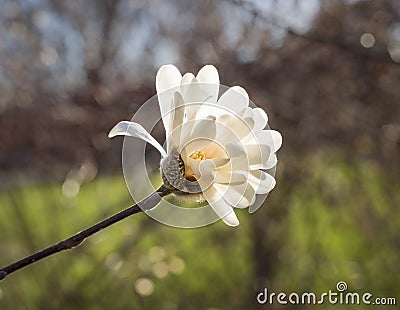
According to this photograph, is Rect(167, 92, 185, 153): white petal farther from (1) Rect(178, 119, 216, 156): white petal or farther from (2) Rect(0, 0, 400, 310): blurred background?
(2) Rect(0, 0, 400, 310): blurred background

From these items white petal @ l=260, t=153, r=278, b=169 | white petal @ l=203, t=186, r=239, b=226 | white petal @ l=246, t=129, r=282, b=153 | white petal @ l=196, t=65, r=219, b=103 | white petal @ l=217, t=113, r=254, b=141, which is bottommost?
white petal @ l=203, t=186, r=239, b=226

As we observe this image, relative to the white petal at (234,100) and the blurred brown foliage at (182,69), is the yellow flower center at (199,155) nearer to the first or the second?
the white petal at (234,100)

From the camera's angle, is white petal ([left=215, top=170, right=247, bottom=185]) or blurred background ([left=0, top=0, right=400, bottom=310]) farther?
blurred background ([left=0, top=0, right=400, bottom=310])

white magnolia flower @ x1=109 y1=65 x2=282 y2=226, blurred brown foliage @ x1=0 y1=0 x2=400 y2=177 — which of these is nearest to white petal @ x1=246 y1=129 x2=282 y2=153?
white magnolia flower @ x1=109 y1=65 x2=282 y2=226

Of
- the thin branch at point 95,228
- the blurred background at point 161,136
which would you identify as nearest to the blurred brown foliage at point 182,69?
the blurred background at point 161,136

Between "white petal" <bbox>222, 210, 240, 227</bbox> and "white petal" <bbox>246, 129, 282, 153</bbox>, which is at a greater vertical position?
"white petal" <bbox>246, 129, 282, 153</bbox>

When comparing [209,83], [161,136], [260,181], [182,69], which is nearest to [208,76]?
[209,83]

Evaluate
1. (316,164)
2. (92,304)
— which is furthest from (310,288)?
(92,304)
